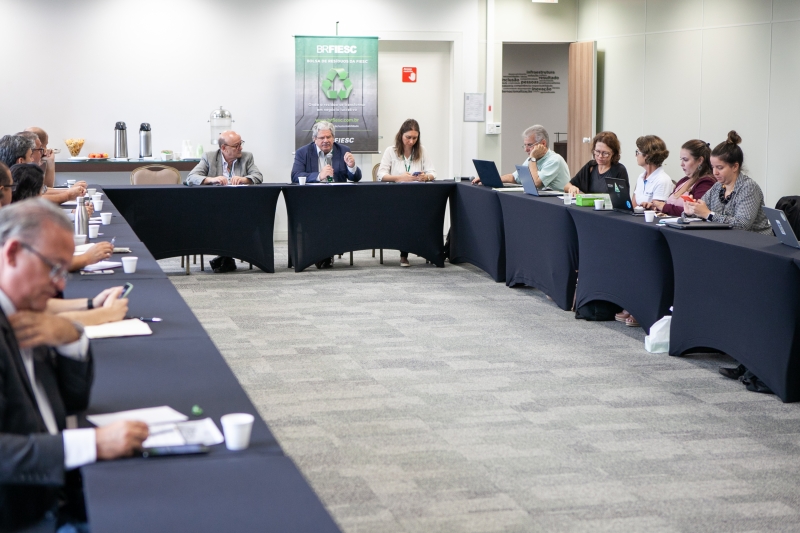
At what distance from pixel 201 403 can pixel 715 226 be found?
11.8 ft

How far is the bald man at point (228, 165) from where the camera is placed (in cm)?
808

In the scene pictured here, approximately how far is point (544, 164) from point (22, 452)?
21.0 feet

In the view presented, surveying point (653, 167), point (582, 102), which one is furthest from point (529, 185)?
point (582, 102)

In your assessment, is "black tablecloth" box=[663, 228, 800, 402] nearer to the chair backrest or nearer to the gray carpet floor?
the gray carpet floor

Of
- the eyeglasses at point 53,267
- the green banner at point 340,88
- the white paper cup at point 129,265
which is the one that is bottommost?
the white paper cup at point 129,265

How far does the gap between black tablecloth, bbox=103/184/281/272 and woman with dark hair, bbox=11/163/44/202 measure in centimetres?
295

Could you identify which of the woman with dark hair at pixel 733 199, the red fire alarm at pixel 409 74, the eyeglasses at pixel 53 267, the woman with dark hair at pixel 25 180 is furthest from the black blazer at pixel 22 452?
the red fire alarm at pixel 409 74

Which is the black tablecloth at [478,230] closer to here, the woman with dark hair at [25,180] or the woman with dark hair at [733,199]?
the woman with dark hair at [733,199]

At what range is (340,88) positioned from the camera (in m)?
10.2

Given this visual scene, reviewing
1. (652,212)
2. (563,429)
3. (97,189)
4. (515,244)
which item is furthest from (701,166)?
(97,189)

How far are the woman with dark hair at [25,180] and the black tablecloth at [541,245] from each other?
3334mm

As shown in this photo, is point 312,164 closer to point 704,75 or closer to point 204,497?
point 704,75

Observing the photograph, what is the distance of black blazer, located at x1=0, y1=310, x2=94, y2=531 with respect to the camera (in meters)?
1.75

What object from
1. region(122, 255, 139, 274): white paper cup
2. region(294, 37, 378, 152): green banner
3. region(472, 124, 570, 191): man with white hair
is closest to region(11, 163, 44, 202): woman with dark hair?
region(122, 255, 139, 274): white paper cup
